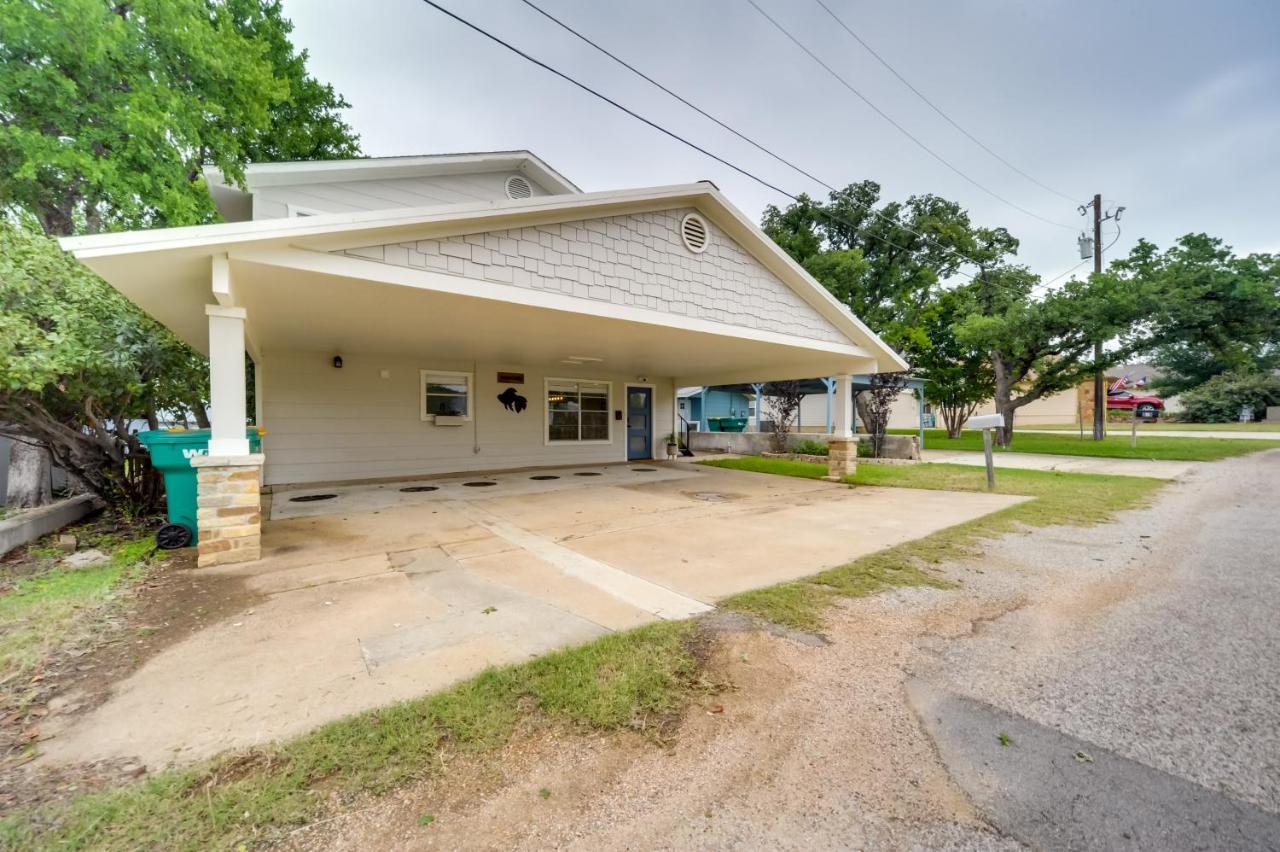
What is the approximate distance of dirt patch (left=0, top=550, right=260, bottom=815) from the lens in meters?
1.72

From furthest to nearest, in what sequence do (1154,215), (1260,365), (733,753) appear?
(1260,365), (1154,215), (733,753)

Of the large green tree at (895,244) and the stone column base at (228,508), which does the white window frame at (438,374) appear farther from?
the large green tree at (895,244)

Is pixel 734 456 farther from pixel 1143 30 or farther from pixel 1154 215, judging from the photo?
pixel 1154 215

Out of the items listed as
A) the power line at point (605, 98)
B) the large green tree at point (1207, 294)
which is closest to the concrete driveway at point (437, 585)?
the power line at point (605, 98)

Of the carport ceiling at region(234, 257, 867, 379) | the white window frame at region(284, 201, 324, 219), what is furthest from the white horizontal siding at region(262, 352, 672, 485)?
the white window frame at region(284, 201, 324, 219)

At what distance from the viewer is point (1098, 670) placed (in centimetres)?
251

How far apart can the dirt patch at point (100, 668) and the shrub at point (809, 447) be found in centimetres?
1338

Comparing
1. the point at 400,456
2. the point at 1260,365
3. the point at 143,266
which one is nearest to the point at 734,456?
the point at 400,456

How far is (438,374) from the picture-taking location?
9.94 metres

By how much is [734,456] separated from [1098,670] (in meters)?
12.8

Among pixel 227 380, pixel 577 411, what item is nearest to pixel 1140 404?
pixel 577 411

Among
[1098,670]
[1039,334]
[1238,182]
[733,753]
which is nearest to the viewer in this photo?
[733,753]

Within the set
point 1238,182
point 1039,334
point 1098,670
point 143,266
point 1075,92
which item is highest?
point 1075,92

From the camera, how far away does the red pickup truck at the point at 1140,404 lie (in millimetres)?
32750
